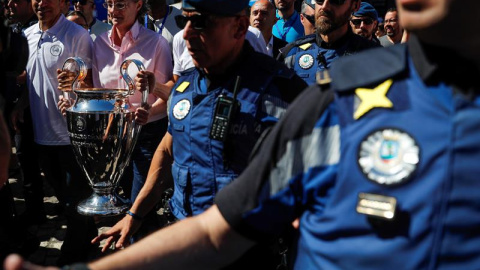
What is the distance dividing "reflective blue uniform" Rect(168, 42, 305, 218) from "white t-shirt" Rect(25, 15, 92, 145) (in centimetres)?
197

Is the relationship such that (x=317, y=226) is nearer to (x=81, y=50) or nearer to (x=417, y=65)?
(x=417, y=65)

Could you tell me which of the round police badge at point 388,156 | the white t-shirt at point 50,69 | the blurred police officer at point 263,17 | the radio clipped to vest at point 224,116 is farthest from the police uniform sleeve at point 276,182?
the blurred police officer at point 263,17

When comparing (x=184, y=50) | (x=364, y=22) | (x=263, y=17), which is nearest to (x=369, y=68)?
(x=184, y=50)

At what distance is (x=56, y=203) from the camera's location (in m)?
5.70

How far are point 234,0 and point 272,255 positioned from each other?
1.07 meters

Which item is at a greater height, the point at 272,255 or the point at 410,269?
the point at 410,269

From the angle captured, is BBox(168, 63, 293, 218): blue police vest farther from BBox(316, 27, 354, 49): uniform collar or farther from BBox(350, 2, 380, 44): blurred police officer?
BBox(350, 2, 380, 44): blurred police officer

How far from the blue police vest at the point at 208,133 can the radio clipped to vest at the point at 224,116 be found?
1.2 inches

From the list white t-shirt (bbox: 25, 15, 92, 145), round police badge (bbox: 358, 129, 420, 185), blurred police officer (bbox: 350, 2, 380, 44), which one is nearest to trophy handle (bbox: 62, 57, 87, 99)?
white t-shirt (bbox: 25, 15, 92, 145)

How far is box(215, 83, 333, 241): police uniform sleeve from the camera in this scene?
4.07 feet

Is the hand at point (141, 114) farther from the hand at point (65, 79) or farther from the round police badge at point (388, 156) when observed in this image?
the round police badge at point (388, 156)

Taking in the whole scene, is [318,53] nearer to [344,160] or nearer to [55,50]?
[55,50]

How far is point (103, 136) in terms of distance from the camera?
10.0 ft

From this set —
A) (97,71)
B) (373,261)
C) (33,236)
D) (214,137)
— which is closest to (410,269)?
(373,261)
